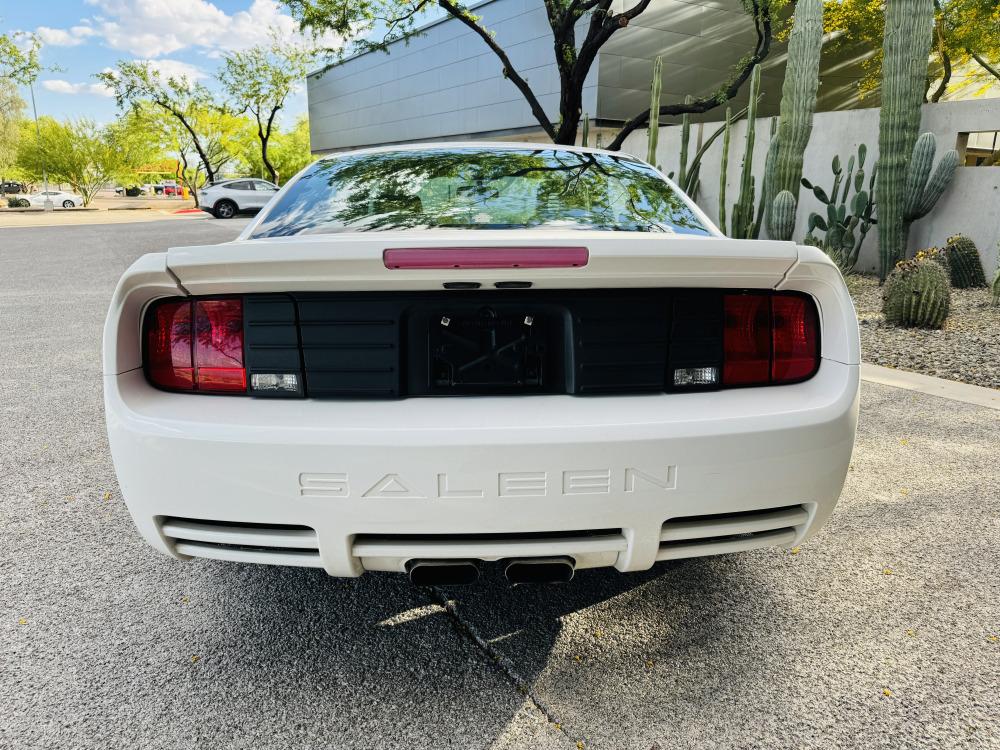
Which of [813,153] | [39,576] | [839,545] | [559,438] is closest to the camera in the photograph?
[559,438]

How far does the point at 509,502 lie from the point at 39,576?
1.92 metres

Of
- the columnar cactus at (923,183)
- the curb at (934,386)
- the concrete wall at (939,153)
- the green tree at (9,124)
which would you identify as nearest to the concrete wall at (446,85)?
the concrete wall at (939,153)

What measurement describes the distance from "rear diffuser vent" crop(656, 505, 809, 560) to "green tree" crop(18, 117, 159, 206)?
54.9 meters

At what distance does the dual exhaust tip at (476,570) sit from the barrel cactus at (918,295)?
6.46 m

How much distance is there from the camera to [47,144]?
48656mm

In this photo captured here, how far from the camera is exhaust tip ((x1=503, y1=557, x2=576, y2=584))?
180 cm

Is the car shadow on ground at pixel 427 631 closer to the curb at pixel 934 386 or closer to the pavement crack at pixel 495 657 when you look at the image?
the pavement crack at pixel 495 657

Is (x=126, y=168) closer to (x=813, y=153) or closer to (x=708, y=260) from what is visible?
(x=813, y=153)

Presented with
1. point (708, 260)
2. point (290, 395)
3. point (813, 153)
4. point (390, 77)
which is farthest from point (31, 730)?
point (390, 77)

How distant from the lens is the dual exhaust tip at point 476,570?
1791 millimetres

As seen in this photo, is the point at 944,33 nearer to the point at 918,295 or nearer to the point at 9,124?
the point at 918,295

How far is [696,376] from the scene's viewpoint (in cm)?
188

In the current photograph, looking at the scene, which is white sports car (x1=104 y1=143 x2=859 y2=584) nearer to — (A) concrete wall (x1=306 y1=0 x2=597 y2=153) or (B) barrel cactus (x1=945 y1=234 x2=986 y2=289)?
(B) barrel cactus (x1=945 y1=234 x2=986 y2=289)

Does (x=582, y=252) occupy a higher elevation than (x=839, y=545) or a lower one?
higher
